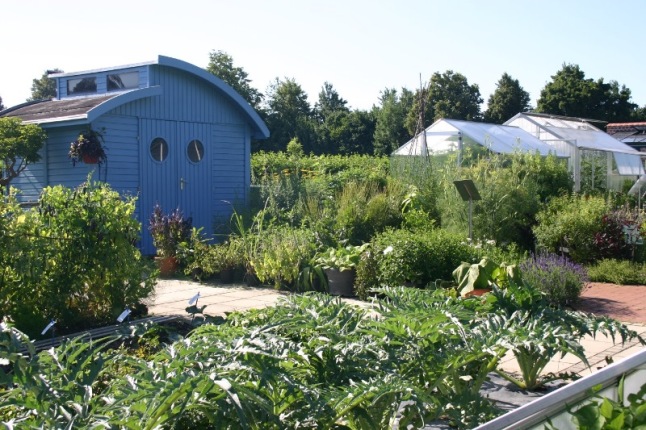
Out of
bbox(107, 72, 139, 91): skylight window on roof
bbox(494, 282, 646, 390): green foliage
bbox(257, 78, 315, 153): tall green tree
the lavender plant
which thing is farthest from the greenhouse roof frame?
bbox(257, 78, 315, 153): tall green tree

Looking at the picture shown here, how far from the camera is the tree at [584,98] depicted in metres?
48.2

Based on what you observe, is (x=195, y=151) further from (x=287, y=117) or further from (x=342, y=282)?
(x=287, y=117)

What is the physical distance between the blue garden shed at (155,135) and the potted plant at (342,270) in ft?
16.9

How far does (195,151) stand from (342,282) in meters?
6.63

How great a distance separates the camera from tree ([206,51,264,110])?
49.1m

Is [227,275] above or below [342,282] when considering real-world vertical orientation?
below

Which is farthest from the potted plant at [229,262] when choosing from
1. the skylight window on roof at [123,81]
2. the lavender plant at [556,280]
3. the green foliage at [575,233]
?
the skylight window on roof at [123,81]

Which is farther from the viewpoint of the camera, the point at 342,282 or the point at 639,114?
the point at 639,114

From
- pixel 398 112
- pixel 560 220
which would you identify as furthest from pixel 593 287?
pixel 398 112

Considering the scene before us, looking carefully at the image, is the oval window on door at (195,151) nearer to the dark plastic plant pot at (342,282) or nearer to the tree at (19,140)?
the tree at (19,140)

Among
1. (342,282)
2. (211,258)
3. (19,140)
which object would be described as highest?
(19,140)

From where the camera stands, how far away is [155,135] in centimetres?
1438

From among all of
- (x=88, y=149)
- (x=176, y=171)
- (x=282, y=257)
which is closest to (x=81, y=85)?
(x=176, y=171)

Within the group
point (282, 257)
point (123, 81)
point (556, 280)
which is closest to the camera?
point (556, 280)
